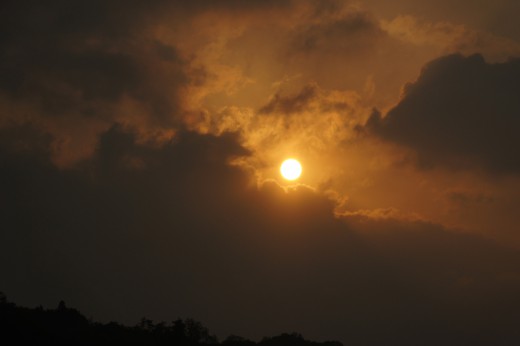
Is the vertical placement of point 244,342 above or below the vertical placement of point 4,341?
above

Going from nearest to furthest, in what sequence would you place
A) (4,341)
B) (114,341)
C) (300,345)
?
1. (4,341)
2. (114,341)
3. (300,345)

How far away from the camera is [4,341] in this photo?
4749 inches

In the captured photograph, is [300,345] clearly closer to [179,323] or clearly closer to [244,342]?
[244,342]

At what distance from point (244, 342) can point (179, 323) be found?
17832 mm

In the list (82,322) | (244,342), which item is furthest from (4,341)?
(244,342)

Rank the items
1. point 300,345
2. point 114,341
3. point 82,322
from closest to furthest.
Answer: point 114,341, point 82,322, point 300,345

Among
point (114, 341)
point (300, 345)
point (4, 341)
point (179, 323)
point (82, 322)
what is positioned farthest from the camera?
point (300, 345)

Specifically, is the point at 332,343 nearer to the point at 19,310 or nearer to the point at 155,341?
the point at 155,341

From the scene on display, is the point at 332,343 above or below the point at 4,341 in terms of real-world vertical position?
above

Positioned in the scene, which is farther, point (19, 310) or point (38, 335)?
point (19, 310)

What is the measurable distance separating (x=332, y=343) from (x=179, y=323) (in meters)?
47.7

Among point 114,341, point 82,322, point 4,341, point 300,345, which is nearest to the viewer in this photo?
point 4,341

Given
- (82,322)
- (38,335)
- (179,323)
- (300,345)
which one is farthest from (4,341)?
(300,345)

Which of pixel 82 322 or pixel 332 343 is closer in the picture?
pixel 82 322
